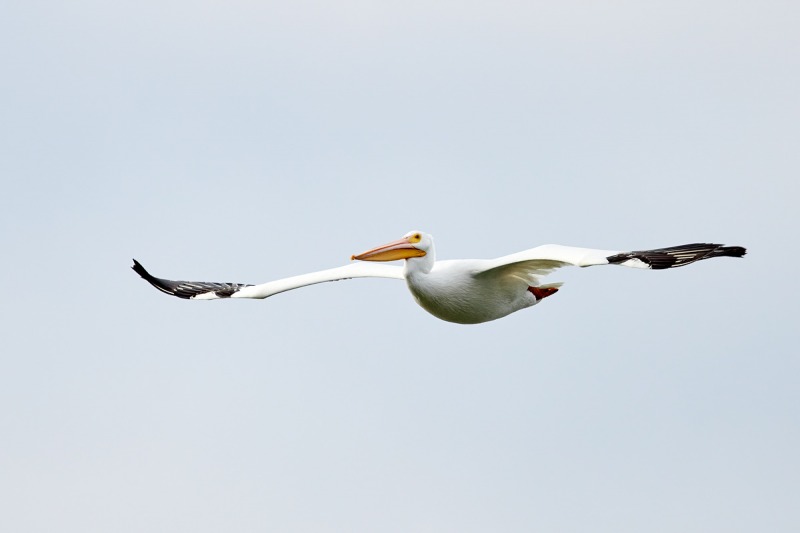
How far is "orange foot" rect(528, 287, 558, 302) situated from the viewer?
17.0 m

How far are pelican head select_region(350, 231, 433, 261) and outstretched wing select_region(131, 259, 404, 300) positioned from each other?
1722 millimetres

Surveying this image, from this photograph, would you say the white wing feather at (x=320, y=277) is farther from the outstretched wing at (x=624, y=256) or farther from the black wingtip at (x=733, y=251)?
the black wingtip at (x=733, y=251)

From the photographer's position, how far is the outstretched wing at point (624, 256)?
44.5ft

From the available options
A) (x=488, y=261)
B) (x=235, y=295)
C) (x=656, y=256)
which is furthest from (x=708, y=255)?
(x=235, y=295)

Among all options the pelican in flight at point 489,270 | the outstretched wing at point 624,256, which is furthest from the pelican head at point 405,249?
the outstretched wing at point 624,256

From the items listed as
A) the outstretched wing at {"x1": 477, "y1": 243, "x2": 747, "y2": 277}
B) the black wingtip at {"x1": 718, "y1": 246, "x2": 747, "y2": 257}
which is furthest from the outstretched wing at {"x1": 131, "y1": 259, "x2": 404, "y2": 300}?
the black wingtip at {"x1": 718, "y1": 246, "x2": 747, "y2": 257}

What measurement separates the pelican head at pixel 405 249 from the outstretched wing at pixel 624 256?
92cm

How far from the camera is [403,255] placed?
52.1 ft

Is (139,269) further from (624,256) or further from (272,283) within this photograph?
(624,256)

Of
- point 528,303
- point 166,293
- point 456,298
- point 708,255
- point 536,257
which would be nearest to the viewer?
point 708,255

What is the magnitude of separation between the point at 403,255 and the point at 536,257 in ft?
6.63

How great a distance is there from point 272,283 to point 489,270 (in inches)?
156

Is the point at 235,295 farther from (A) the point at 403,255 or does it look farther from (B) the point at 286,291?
(A) the point at 403,255

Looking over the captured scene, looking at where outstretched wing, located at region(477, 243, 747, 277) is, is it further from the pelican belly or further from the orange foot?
the orange foot
